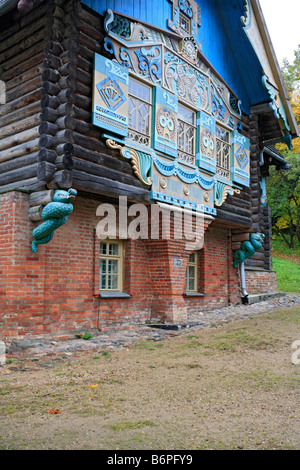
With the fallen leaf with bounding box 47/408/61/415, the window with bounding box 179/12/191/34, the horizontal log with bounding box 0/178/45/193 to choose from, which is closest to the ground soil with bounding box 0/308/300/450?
the fallen leaf with bounding box 47/408/61/415

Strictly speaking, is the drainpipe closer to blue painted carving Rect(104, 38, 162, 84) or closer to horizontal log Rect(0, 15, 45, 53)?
blue painted carving Rect(104, 38, 162, 84)

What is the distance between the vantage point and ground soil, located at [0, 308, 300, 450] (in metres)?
3.82

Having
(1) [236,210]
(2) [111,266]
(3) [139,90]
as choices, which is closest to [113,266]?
(2) [111,266]

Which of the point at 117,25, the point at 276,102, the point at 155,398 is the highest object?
the point at 276,102

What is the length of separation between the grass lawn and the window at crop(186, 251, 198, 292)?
32.2 feet

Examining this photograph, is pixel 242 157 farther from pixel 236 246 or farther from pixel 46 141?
pixel 46 141

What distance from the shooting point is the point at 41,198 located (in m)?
7.76

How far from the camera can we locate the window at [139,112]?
969cm

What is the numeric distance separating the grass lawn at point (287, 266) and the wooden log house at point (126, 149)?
1006 centimetres

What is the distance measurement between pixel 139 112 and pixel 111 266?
3802 millimetres

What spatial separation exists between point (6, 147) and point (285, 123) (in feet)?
32.3

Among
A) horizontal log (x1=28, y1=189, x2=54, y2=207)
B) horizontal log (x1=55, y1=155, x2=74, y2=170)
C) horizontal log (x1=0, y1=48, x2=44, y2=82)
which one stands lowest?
horizontal log (x1=28, y1=189, x2=54, y2=207)

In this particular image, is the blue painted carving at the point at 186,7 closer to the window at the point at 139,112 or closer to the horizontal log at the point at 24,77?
the window at the point at 139,112

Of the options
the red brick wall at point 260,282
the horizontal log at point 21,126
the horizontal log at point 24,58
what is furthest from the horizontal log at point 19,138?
the red brick wall at point 260,282
